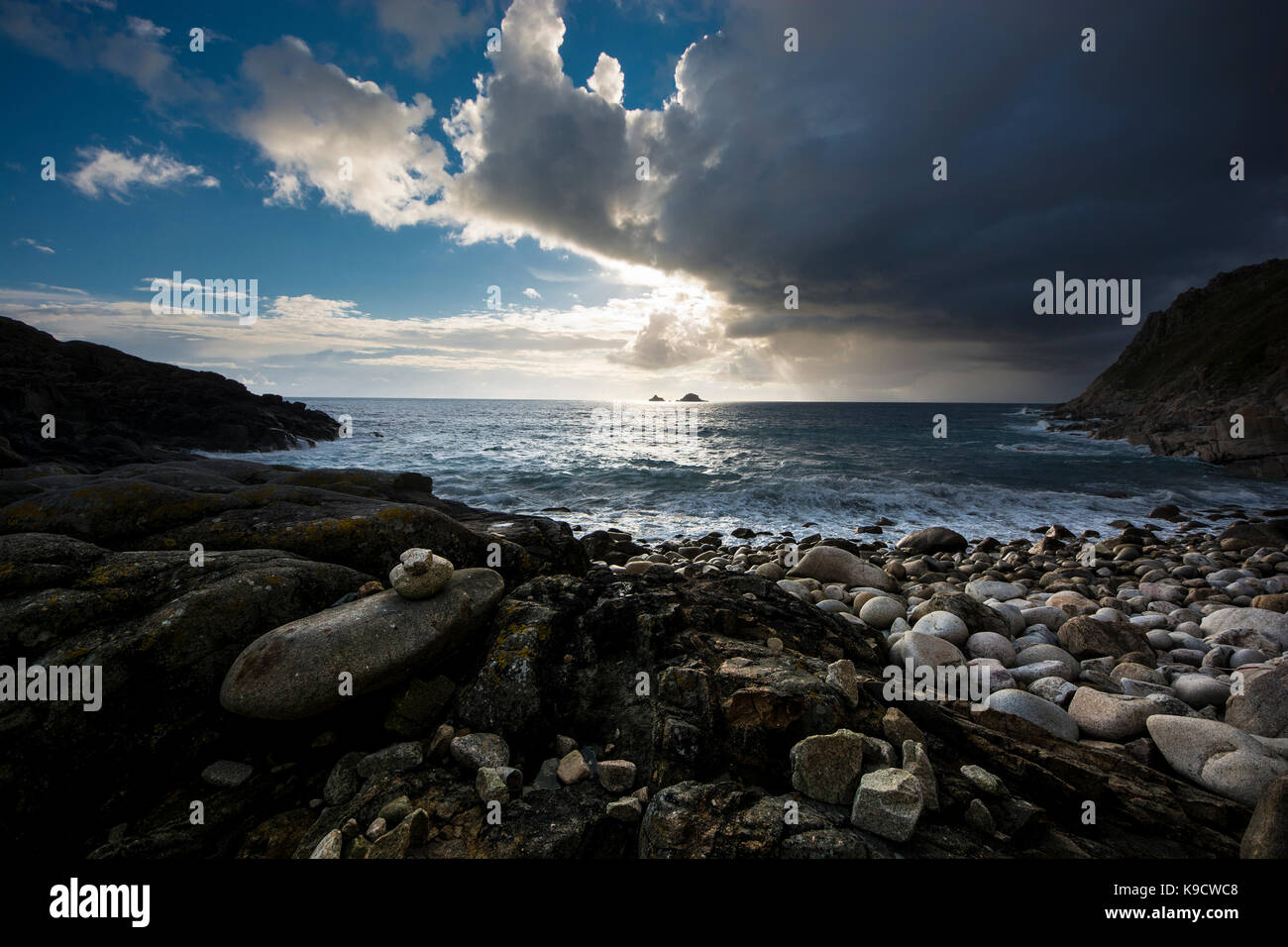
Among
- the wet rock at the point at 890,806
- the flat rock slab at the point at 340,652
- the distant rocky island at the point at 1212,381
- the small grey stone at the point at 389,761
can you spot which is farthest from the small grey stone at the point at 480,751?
the distant rocky island at the point at 1212,381

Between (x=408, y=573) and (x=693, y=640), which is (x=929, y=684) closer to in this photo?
(x=693, y=640)

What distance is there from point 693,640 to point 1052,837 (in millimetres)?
2509

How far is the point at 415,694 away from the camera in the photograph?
371 cm

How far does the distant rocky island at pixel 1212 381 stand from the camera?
29.0 meters

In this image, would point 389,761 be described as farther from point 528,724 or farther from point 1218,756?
point 1218,756

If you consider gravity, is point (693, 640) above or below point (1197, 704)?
above

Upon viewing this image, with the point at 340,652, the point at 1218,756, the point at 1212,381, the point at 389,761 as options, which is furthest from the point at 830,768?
the point at 1212,381

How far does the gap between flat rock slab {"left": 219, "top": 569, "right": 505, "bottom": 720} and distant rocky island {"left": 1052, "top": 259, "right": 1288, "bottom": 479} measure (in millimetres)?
43296

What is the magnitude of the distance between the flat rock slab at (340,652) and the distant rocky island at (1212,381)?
4330 cm

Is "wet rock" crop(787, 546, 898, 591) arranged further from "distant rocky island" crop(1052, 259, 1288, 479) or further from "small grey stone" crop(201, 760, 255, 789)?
"distant rocky island" crop(1052, 259, 1288, 479)

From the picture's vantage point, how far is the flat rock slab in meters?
3.29
